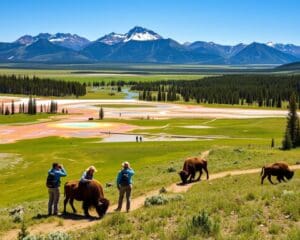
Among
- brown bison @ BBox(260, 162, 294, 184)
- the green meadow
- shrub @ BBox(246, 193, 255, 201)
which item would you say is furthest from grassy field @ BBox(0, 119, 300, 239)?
brown bison @ BBox(260, 162, 294, 184)

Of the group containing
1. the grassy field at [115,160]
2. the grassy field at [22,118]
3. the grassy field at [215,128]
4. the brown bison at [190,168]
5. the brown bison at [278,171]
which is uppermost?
the brown bison at [278,171]

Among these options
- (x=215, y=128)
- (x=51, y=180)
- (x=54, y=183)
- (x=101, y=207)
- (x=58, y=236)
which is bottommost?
(x=215, y=128)

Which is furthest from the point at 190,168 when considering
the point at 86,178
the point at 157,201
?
the point at 86,178

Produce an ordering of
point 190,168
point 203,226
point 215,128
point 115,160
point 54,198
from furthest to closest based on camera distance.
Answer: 1. point 215,128
2. point 115,160
3. point 190,168
4. point 54,198
5. point 203,226

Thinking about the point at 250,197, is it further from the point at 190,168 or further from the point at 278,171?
the point at 190,168

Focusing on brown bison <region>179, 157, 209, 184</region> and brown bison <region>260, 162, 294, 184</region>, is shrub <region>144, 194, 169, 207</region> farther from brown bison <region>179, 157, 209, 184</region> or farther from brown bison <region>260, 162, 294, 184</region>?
brown bison <region>260, 162, 294, 184</region>

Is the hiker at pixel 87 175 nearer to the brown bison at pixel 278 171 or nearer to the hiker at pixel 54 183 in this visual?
the hiker at pixel 54 183

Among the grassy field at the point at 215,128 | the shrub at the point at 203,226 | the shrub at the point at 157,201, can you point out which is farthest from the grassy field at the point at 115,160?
the shrub at the point at 203,226

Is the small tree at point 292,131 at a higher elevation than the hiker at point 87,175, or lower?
lower

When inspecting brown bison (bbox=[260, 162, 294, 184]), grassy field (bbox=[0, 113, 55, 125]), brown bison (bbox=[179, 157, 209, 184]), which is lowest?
grassy field (bbox=[0, 113, 55, 125])

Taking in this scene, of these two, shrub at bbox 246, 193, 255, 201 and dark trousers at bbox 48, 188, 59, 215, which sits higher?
shrub at bbox 246, 193, 255, 201

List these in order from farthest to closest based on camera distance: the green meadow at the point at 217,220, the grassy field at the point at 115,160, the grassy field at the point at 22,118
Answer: the grassy field at the point at 22,118
the grassy field at the point at 115,160
the green meadow at the point at 217,220

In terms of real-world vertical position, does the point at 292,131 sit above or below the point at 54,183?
below

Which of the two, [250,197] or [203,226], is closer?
[203,226]
